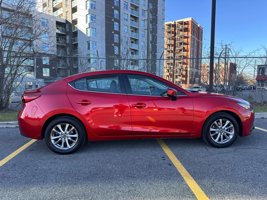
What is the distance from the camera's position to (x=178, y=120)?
4605mm

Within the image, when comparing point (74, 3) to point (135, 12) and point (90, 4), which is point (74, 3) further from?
point (135, 12)

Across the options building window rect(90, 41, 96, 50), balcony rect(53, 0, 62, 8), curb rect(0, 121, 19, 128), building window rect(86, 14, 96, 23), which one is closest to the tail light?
curb rect(0, 121, 19, 128)

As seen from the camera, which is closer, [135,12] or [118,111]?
[118,111]

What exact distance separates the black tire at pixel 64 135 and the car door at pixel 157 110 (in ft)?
→ 3.61

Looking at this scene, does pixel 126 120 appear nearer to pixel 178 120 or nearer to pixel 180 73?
pixel 178 120

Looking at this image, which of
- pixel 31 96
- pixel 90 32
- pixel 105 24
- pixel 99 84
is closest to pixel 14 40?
pixel 31 96

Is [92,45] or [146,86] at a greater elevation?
[92,45]

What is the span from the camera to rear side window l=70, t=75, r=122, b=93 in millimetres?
4598

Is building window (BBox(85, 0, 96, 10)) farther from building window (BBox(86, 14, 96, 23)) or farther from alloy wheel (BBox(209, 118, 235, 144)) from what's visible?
alloy wheel (BBox(209, 118, 235, 144))

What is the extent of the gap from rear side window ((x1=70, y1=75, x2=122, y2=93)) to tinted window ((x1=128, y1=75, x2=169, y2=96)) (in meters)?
0.30

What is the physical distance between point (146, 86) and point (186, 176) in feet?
6.38

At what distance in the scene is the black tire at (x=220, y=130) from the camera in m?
4.71

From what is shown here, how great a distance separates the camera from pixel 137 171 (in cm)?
370

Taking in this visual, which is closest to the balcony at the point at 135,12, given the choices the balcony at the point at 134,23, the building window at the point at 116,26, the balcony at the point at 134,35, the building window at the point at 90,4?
the balcony at the point at 134,23
